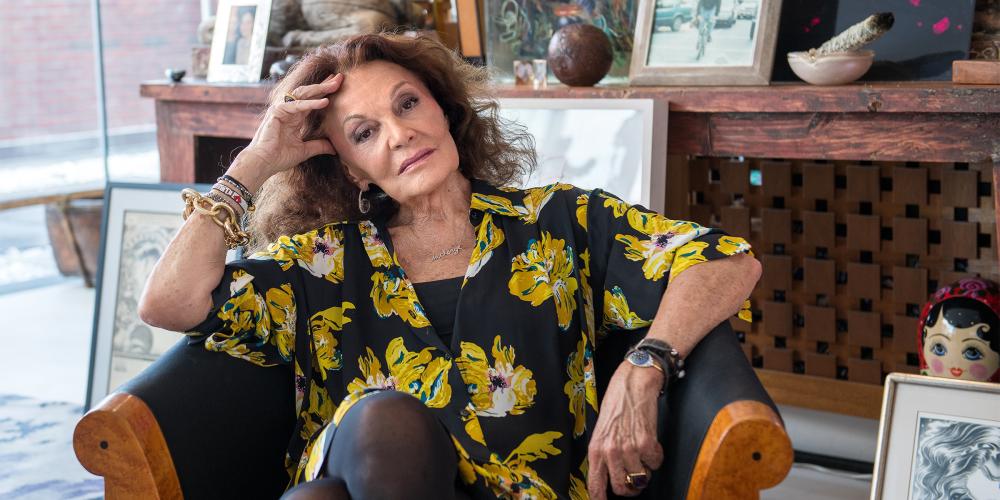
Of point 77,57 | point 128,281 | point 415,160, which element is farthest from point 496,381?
point 77,57

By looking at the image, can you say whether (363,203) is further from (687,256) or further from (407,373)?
(687,256)

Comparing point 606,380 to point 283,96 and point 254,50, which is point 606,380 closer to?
point 283,96

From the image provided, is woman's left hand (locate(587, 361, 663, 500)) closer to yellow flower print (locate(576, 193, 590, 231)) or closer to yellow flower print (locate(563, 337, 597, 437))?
yellow flower print (locate(563, 337, 597, 437))

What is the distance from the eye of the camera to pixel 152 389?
5.34ft

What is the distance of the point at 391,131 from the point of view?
6.13ft

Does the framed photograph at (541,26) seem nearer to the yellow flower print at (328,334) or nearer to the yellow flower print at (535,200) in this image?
the yellow flower print at (535,200)

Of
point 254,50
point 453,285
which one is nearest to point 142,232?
point 254,50

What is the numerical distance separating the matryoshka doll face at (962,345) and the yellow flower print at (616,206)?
1.11m

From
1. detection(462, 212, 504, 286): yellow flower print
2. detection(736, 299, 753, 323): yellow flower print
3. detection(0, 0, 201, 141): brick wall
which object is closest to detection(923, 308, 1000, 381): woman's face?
detection(736, 299, 753, 323): yellow flower print

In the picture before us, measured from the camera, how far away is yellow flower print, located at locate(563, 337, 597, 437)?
6.14 feet

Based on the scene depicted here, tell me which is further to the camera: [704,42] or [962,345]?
[704,42]

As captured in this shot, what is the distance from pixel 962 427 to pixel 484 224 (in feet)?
3.46

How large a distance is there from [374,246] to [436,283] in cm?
14

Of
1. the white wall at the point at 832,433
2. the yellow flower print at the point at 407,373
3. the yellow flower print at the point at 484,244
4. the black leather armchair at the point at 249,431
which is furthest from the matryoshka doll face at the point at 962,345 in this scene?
the yellow flower print at the point at 407,373
